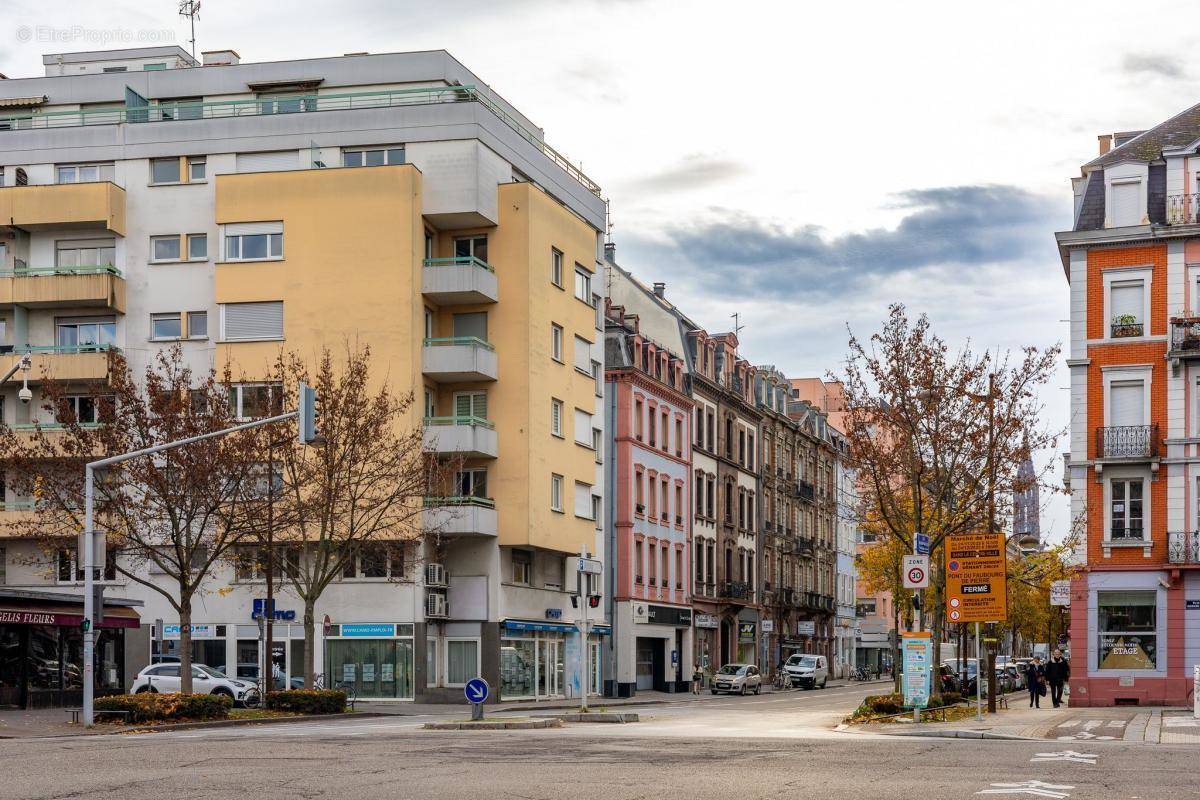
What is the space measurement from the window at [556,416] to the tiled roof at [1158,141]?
21230 mm

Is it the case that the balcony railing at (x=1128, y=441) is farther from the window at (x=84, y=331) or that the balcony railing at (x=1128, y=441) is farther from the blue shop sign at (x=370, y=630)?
the window at (x=84, y=331)

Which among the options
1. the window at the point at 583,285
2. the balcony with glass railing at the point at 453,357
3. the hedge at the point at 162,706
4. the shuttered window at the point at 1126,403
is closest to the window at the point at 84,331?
the balcony with glass railing at the point at 453,357

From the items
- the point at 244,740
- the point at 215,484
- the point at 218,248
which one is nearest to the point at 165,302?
the point at 218,248

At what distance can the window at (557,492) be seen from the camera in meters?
61.6

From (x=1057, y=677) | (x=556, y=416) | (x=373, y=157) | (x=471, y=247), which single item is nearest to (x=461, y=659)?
(x=556, y=416)

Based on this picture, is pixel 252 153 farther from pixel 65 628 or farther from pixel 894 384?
pixel 894 384

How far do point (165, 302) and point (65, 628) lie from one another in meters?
17.0

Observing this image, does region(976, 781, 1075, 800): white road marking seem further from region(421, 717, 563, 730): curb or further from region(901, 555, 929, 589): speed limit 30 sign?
region(421, 717, 563, 730): curb

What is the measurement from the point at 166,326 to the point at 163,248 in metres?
2.85

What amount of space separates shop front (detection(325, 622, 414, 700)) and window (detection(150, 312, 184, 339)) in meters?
12.1

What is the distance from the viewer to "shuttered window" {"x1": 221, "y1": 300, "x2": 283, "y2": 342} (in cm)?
5731

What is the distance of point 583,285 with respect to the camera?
65.8 meters

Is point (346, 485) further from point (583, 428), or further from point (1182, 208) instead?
point (1182, 208)

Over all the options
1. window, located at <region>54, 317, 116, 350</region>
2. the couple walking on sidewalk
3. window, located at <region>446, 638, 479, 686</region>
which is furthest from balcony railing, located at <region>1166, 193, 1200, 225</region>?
window, located at <region>54, 317, 116, 350</region>
